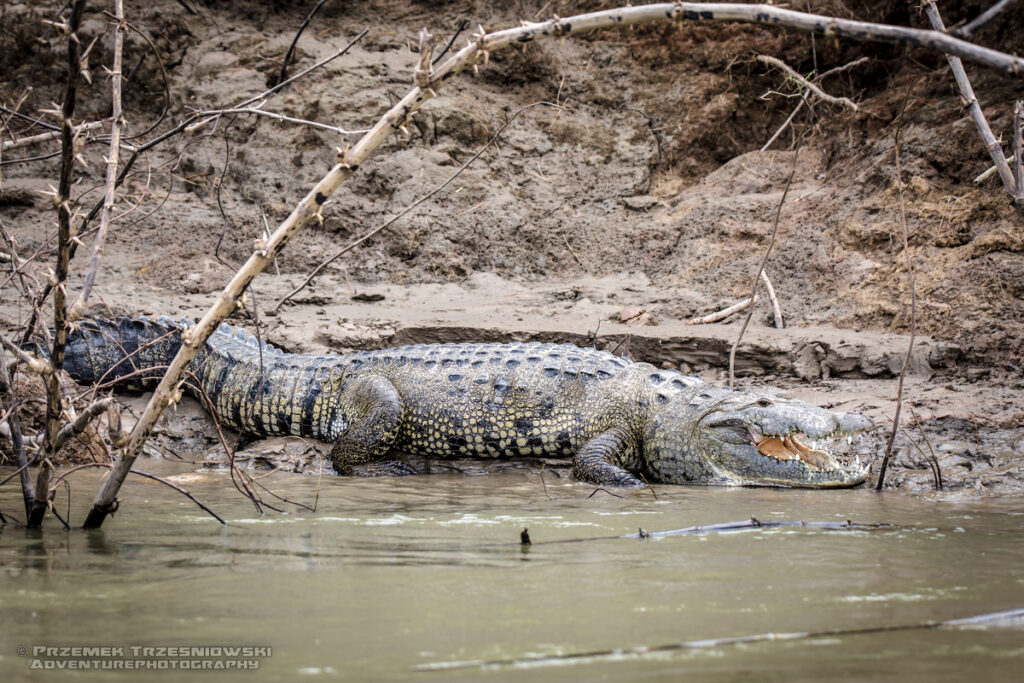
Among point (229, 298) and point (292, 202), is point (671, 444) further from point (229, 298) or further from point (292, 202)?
point (292, 202)

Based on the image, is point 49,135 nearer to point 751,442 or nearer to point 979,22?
point 979,22

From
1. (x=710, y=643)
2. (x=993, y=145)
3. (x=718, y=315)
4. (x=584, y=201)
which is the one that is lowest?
(x=710, y=643)

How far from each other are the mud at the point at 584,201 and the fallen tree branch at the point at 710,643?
3.84 m

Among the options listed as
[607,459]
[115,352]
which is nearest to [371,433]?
[607,459]

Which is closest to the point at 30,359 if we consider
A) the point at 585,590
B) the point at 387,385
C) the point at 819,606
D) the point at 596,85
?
the point at 585,590

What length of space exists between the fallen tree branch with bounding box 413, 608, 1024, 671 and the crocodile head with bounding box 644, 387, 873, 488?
106 inches

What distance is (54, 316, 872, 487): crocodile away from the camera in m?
5.15

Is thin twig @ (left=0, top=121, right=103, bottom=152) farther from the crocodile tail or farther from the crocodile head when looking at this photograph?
the crocodile head

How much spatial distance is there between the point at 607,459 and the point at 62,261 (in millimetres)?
3432

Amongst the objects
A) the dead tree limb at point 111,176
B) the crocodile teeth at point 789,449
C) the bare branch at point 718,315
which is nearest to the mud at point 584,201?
the bare branch at point 718,315

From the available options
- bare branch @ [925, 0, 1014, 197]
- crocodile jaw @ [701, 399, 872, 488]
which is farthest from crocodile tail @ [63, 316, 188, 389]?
bare branch @ [925, 0, 1014, 197]

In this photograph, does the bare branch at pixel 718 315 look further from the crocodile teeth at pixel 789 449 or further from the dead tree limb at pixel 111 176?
the dead tree limb at pixel 111 176

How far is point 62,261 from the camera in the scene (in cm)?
281

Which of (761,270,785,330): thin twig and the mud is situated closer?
the mud
